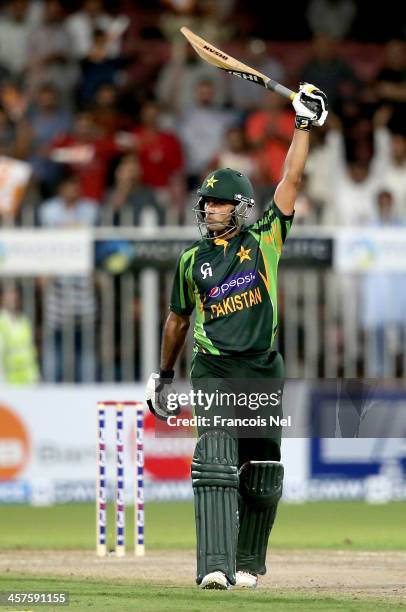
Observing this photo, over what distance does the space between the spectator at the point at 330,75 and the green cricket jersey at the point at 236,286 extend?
9243 millimetres

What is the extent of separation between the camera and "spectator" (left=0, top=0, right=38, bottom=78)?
57.9 feet

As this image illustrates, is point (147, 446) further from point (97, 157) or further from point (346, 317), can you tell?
point (97, 157)

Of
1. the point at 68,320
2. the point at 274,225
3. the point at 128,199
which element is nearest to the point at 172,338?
the point at 274,225

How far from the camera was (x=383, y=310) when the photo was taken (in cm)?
1427

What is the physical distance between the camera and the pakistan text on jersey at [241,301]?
25.8 feet

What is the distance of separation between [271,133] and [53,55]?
2.93m

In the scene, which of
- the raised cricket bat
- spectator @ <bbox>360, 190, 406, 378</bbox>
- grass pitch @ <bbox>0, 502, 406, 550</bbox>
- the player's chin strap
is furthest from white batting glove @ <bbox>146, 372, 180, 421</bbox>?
spectator @ <bbox>360, 190, 406, 378</bbox>

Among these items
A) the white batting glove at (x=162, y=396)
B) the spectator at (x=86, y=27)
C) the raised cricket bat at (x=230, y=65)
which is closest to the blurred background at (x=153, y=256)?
the spectator at (x=86, y=27)

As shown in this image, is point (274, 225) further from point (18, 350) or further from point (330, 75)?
point (330, 75)

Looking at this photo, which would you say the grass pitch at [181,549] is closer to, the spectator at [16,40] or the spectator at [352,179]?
the spectator at [352,179]

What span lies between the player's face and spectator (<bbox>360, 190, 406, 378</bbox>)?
20.2 feet

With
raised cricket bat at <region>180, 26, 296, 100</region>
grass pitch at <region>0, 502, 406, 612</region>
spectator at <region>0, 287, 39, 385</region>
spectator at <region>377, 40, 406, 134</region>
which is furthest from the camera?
spectator at <region>377, 40, 406, 134</region>

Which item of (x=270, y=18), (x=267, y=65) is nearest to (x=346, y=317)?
(x=267, y=65)

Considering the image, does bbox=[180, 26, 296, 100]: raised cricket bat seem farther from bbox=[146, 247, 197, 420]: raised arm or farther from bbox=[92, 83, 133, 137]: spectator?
bbox=[92, 83, 133, 137]: spectator
